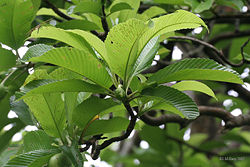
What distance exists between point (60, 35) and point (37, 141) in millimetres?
296

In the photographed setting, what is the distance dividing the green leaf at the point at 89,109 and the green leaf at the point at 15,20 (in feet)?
0.87

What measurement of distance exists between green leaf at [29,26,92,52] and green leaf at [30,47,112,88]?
7cm

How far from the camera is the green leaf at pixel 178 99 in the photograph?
725mm

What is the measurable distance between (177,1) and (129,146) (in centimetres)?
102

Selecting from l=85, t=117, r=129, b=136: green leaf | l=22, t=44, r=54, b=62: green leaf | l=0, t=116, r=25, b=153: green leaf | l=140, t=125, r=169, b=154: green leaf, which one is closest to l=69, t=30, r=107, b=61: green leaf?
l=22, t=44, r=54, b=62: green leaf

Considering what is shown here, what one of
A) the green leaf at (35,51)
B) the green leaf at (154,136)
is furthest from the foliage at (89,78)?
the green leaf at (154,136)

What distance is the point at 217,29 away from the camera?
85.6 inches

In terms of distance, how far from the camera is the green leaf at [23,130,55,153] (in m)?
0.91

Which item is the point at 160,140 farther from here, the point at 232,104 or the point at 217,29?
the point at 217,29

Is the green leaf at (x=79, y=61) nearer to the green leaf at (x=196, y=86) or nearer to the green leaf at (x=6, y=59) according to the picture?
the green leaf at (x=196, y=86)

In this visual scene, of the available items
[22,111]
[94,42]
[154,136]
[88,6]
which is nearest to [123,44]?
[94,42]

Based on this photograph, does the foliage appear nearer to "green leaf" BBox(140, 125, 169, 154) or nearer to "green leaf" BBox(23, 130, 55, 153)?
"green leaf" BBox(23, 130, 55, 153)

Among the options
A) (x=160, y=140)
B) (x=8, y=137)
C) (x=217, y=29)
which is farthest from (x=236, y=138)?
(x=8, y=137)

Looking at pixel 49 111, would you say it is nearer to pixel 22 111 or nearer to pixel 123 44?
pixel 22 111
